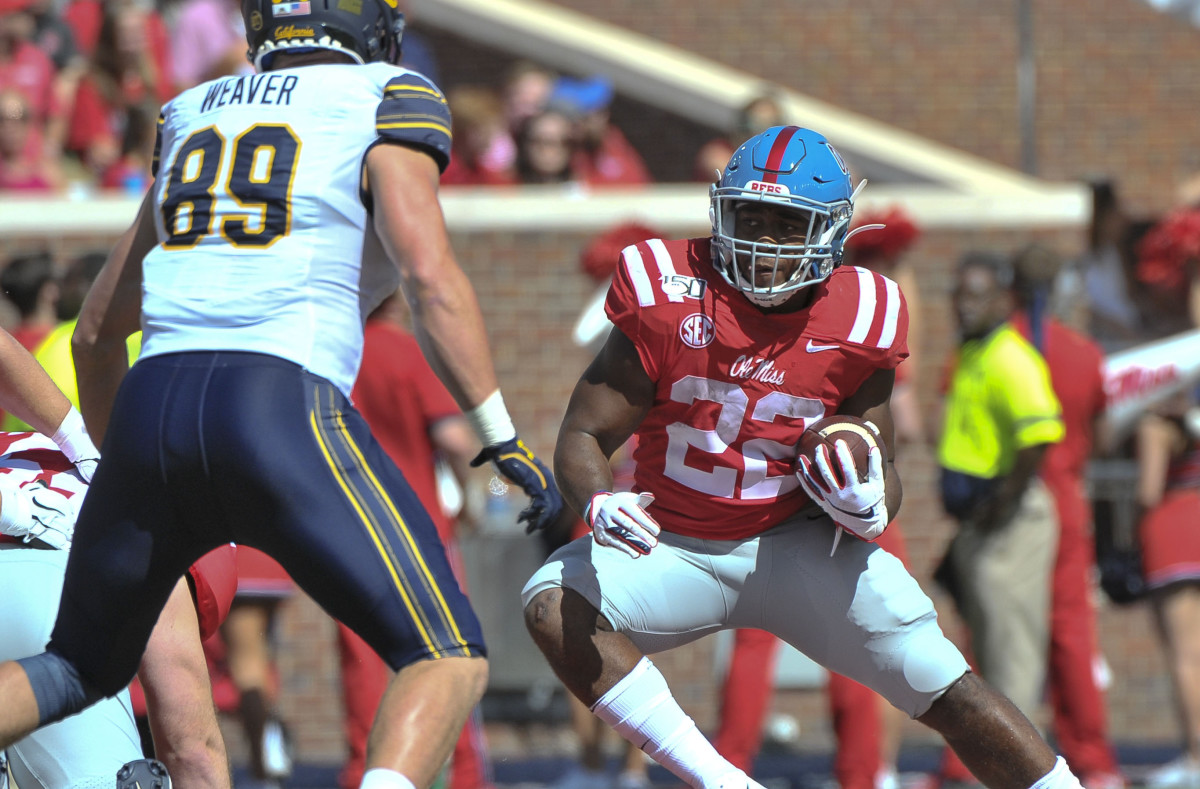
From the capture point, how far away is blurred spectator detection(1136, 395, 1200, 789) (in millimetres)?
6977

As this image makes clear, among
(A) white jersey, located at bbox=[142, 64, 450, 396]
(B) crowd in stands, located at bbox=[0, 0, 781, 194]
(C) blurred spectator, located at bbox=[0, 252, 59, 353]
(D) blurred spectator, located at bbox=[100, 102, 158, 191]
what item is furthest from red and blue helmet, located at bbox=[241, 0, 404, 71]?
(D) blurred spectator, located at bbox=[100, 102, 158, 191]

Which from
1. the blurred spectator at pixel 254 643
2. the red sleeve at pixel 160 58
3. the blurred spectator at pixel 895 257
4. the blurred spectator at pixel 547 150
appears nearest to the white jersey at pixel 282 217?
the blurred spectator at pixel 254 643

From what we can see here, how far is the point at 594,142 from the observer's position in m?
9.85

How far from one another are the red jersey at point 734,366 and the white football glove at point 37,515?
137 centimetres

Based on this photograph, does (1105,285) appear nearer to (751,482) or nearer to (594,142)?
(594,142)

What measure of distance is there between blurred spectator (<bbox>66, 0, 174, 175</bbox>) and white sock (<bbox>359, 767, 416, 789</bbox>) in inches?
292

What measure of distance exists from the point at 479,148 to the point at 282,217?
6.12 metres

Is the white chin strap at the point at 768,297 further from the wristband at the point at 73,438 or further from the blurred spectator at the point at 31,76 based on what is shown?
the blurred spectator at the point at 31,76

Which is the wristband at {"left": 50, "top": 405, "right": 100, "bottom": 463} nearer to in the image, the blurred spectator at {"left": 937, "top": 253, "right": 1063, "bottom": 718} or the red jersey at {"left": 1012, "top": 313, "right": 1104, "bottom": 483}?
the blurred spectator at {"left": 937, "top": 253, "right": 1063, "bottom": 718}

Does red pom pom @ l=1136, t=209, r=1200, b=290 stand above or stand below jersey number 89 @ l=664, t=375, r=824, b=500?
above

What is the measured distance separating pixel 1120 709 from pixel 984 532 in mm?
2496

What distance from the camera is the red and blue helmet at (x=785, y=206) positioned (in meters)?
3.93

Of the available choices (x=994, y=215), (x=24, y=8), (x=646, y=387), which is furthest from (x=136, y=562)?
(x=24, y=8)

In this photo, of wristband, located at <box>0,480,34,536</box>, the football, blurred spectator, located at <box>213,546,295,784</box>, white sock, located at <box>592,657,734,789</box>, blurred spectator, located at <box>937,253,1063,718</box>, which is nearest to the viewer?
wristband, located at <box>0,480,34,536</box>
